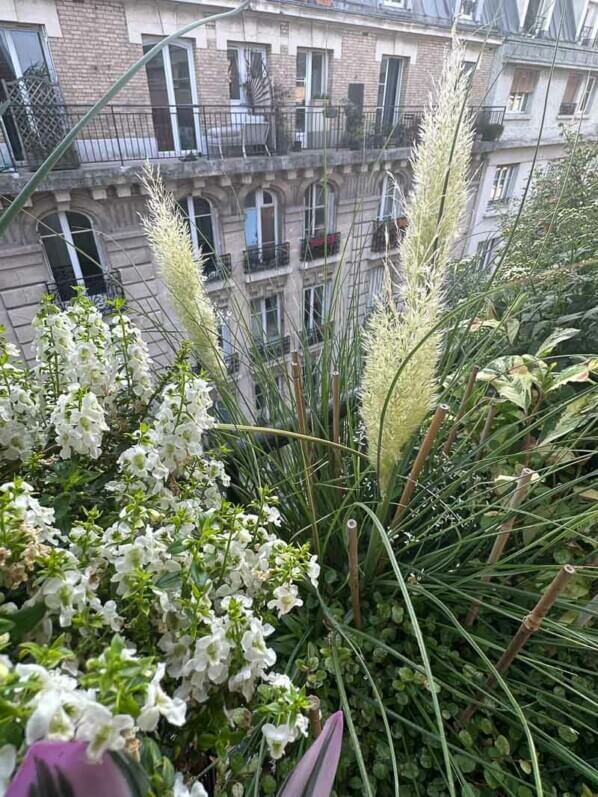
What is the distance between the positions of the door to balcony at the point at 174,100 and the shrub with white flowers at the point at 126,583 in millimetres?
2008

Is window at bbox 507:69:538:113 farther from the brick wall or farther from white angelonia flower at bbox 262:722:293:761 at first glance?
white angelonia flower at bbox 262:722:293:761

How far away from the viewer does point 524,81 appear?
9.83ft

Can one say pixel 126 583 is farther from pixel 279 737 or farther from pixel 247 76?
pixel 247 76

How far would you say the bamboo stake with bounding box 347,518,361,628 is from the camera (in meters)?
0.46

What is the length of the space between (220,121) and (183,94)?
0.22m

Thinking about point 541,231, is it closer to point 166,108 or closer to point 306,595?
point 306,595

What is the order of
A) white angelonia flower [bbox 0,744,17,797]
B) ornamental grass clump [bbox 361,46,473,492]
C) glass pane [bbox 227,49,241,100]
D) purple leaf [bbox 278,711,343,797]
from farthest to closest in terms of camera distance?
glass pane [bbox 227,49,241,100] < ornamental grass clump [bbox 361,46,473,492] < purple leaf [bbox 278,711,343,797] < white angelonia flower [bbox 0,744,17,797]

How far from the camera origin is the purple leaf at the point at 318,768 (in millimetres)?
335

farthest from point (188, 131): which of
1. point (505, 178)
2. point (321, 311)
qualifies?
point (505, 178)

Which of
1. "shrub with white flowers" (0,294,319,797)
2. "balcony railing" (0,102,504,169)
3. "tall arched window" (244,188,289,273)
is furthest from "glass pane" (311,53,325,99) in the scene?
"shrub with white flowers" (0,294,319,797)

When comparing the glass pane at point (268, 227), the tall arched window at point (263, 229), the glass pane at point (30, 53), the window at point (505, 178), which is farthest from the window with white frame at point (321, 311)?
the window at point (505, 178)

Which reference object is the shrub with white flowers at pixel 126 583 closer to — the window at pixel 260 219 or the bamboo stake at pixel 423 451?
the bamboo stake at pixel 423 451

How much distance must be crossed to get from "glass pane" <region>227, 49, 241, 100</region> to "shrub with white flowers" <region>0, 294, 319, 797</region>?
232 centimetres


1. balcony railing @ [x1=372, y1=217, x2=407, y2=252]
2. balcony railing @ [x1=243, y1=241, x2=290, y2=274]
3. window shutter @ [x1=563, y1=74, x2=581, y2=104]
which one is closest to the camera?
balcony railing @ [x1=372, y1=217, x2=407, y2=252]
